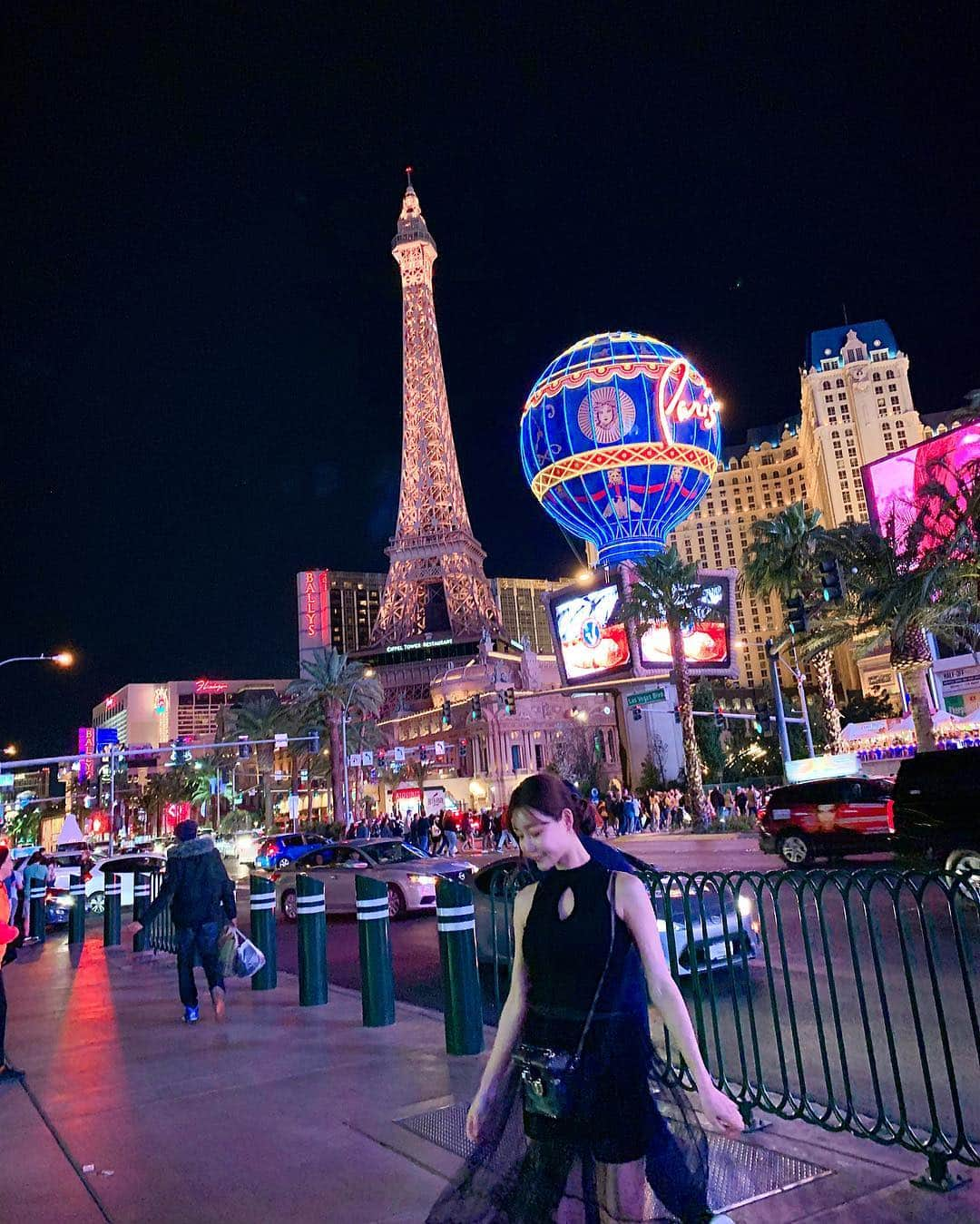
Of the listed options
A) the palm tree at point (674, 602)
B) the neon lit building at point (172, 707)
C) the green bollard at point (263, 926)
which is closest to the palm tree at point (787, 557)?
the palm tree at point (674, 602)

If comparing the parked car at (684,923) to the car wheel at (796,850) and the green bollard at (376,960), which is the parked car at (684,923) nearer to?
the green bollard at (376,960)

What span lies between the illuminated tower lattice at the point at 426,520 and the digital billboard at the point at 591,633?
45.8m

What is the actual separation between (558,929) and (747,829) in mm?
34714

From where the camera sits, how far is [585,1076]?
291cm

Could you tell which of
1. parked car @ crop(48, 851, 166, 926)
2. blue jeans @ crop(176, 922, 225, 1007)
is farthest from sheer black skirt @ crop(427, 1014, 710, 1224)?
parked car @ crop(48, 851, 166, 926)

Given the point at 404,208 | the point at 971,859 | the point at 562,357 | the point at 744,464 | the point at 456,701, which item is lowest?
the point at 971,859

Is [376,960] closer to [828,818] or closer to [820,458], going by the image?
[828,818]

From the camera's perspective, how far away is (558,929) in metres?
3.04

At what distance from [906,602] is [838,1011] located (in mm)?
28425

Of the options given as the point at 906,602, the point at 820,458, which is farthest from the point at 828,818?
the point at 820,458

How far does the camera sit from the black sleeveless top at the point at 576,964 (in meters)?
2.95

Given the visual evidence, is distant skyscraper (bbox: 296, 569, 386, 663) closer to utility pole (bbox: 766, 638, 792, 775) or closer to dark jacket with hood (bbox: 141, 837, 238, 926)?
utility pole (bbox: 766, 638, 792, 775)

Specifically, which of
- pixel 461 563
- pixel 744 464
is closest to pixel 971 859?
pixel 461 563

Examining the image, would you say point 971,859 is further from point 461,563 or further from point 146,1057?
point 461,563
